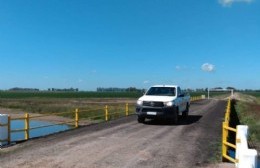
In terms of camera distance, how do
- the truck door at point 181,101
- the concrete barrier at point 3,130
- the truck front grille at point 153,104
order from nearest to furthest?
1. the concrete barrier at point 3,130
2. the truck front grille at point 153,104
3. the truck door at point 181,101

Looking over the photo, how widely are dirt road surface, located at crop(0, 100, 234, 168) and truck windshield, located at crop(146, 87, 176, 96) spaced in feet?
17.0

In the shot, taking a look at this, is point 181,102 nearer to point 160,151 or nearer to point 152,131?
point 152,131

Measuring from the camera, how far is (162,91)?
2364 centimetres

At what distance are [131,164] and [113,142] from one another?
4047 mm

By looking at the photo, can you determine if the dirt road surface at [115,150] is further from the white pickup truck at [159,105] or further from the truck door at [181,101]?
the truck door at [181,101]

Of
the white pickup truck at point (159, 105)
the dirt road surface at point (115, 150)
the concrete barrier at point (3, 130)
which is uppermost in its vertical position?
the white pickup truck at point (159, 105)

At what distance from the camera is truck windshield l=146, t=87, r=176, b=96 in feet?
76.7

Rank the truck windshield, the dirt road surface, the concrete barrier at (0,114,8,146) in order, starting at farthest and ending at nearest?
the truck windshield
the concrete barrier at (0,114,8,146)
the dirt road surface

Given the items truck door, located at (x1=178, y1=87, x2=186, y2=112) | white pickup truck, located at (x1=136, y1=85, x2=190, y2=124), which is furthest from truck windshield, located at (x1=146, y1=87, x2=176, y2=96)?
truck door, located at (x1=178, y1=87, x2=186, y2=112)

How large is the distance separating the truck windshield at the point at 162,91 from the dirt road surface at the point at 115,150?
5.18 meters

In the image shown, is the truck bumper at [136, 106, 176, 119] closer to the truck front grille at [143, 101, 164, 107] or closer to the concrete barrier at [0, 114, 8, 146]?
the truck front grille at [143, 101, 164, 107]

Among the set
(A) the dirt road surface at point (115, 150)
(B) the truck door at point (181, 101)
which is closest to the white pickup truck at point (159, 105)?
(B) the truck door at point (181, 101)

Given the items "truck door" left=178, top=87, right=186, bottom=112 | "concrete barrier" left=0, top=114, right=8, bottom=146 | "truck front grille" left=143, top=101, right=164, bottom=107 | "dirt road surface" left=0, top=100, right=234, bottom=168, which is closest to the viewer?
"dirt road surface" left=0, top=100, right=234, bottom=168

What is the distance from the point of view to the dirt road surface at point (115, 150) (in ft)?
36.5
